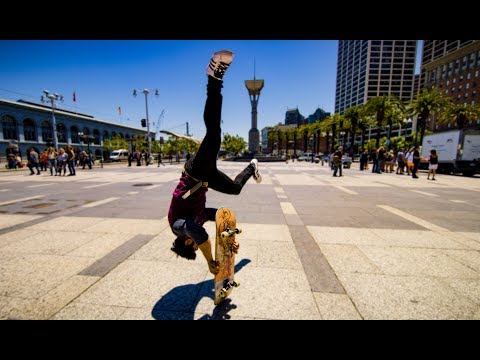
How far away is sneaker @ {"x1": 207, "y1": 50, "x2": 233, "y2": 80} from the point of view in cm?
160

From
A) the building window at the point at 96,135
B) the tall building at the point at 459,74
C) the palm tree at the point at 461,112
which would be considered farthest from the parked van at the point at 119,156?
the tall building at the point at 459,74

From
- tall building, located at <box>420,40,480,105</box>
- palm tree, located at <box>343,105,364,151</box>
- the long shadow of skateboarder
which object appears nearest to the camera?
the long shadow of skateboarder

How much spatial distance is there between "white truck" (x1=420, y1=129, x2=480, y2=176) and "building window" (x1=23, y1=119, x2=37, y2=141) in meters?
64.8

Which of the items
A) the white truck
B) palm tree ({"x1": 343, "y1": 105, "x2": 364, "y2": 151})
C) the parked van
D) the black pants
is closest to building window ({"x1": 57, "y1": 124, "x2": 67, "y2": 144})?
the parked van

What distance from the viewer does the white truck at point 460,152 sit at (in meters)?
16.5

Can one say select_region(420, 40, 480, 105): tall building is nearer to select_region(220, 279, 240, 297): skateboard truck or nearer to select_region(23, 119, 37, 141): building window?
select_region(220, 279, 240, 297): skateboard truck

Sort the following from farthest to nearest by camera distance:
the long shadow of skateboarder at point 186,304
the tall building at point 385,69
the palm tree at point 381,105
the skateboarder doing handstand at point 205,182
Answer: the tall building at point 385,69 < the palm tree at point 381,105 < the long shadow of skateboarder at point 186,304 < the skateboarder doing handstand at point 205,182

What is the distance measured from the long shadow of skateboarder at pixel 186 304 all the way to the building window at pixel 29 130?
59.4 meters

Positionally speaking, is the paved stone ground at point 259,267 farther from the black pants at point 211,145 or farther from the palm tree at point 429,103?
the palm tree at point 429,103
